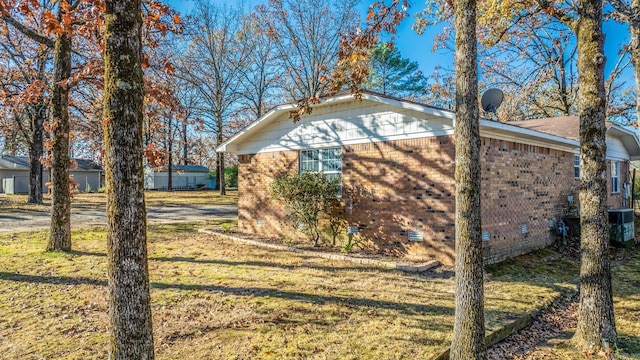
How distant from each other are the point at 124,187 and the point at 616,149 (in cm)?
1739

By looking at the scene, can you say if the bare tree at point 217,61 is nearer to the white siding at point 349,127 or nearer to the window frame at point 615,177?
the white siding at point 349,127

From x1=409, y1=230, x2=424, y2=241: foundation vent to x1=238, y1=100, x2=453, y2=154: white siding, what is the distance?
2122 mm

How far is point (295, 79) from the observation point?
82.5 ft

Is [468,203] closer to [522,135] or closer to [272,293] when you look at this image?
[272,293]

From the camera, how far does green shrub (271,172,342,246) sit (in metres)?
9.31

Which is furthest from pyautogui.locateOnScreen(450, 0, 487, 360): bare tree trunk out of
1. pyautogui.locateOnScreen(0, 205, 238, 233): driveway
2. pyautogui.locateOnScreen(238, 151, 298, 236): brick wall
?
pyautogui.locateOnScreen(0, 205, 238, 233): driveway

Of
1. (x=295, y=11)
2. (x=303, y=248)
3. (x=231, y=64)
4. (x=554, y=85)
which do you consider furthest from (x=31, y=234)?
(x=554, y=85)

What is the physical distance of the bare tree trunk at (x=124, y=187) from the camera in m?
2.86

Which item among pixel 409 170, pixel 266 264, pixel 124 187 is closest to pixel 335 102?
pixel 409 170

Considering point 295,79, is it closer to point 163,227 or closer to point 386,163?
point 163,227

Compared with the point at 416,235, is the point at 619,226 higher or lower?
lower

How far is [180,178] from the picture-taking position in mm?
38281

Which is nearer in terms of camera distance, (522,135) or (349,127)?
(522,135)

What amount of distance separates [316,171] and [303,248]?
219cm
